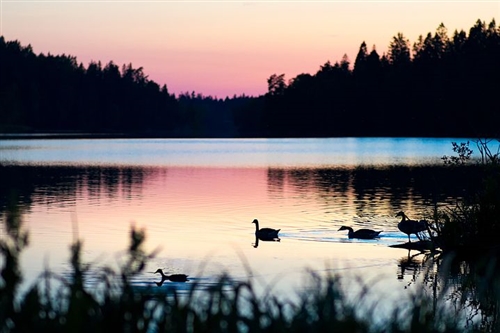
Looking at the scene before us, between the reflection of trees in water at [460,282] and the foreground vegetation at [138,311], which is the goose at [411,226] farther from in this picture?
the foreground vegetation at [138,311]

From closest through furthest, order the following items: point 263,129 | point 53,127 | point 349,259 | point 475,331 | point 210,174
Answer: point 475,331
point 349,259
point 210,174
point 263,129
point 53,127

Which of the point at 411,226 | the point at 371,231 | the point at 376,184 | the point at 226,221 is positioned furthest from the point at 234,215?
the point at 376,184

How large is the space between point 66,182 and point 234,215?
18.5 metres

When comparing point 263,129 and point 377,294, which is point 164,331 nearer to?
point 377,294

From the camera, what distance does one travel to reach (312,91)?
14900cm

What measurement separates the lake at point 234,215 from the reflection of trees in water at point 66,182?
62mm

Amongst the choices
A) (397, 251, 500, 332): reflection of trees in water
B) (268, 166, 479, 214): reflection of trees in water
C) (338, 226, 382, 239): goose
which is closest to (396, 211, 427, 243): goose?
(338, 226, 382, 239): goose

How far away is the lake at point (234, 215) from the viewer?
18203 millimetres

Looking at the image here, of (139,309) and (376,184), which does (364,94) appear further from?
(139,309)

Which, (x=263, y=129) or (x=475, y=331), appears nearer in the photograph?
(x=475, y=331)

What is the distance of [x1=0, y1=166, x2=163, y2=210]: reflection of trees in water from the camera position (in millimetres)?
37750

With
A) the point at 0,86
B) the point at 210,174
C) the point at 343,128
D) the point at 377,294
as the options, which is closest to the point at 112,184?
the point at 210,174

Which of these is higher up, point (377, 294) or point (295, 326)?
point (295, 326)

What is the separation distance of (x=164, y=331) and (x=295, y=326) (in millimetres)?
728
